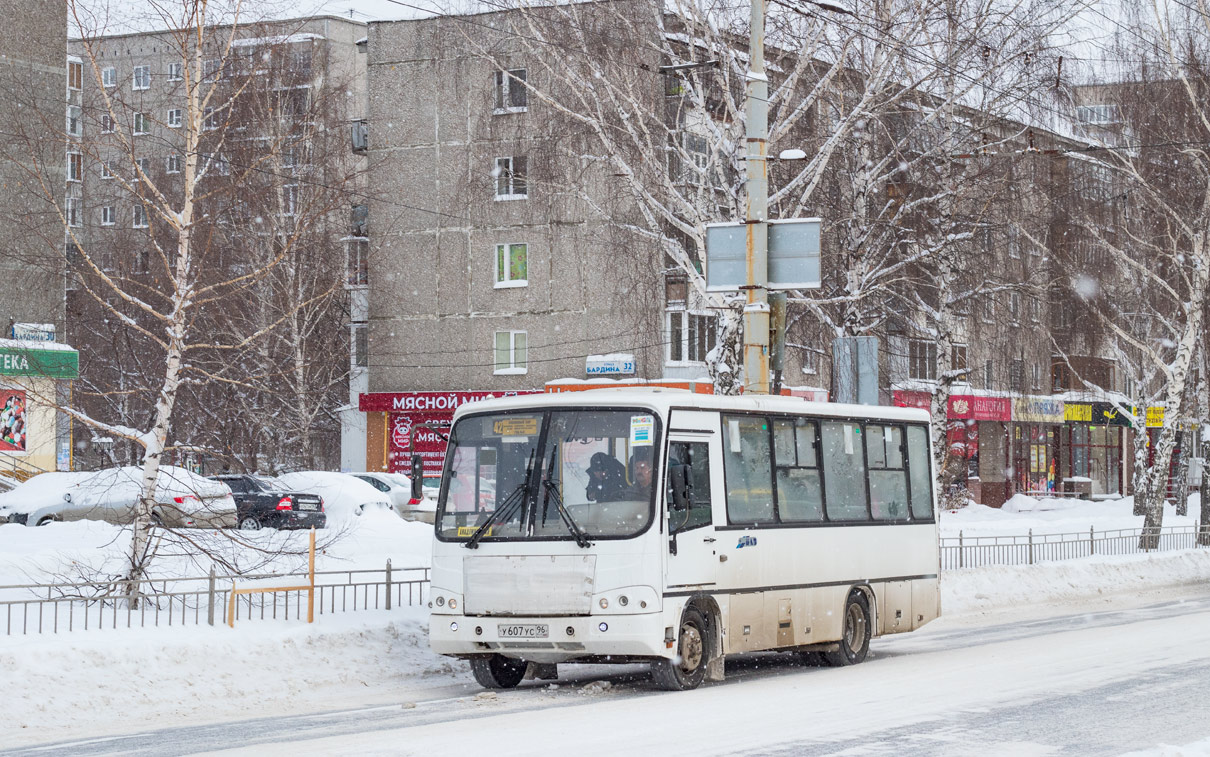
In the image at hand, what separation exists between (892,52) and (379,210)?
105 feet

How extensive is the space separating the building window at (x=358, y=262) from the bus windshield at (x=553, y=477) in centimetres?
4184

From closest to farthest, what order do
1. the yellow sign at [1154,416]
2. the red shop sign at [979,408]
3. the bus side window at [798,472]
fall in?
the bus side window at [798,472] → the yellow sign at [1154,416] → the red shop sign at [979,408]

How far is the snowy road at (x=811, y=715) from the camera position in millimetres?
10297

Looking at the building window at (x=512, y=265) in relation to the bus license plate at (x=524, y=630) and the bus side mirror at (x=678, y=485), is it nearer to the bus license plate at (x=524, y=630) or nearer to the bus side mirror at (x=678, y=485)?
Answer: the bus side mirror at (x=678, y=485)

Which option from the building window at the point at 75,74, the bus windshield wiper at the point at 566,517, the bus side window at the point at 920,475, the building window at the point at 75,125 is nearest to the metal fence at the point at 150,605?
the bus windshield wiper at the point at 566,517

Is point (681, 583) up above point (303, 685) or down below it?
above

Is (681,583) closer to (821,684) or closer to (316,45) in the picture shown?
(821,684)

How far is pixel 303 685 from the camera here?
1455 centimetres

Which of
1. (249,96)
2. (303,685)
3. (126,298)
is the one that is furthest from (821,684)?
(249,96)

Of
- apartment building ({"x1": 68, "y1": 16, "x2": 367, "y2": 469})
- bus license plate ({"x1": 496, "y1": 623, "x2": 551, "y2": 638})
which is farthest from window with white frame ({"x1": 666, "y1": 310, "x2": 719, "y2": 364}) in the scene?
bus license plate ({"x1": 496, "y1": 623, "x2": 551, "y2": 638})

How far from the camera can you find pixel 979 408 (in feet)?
208

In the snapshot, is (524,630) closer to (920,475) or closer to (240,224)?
(920,475)

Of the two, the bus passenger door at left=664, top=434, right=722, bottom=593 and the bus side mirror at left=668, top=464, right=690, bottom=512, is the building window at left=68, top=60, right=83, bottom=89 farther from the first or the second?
the bus side mirror at left=668, top=464, right=690, bottom=512

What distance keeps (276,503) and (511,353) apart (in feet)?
59.3
